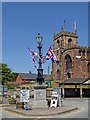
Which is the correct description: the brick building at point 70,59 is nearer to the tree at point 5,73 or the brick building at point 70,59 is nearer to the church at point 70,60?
the church at point 70,60

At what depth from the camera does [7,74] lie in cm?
5578

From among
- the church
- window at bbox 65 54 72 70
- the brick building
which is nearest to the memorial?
the church

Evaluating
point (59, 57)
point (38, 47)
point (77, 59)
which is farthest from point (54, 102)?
point (59, 57)

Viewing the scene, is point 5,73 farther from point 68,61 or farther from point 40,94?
point 40,94

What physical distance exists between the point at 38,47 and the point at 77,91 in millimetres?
21300

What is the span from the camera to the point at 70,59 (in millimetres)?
58156

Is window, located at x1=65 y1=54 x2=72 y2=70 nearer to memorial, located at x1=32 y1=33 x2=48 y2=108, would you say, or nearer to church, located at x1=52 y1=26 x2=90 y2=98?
church, located at x1=52 y1=26 x2=90 y2=98

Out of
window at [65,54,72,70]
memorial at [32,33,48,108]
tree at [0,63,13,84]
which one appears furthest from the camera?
window at [65,54,72,70]

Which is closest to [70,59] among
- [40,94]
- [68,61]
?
[68,61]

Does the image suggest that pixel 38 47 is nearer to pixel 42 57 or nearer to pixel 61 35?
pixel 42 57

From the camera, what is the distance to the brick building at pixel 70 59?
54.4 m

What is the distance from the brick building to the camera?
54.4m

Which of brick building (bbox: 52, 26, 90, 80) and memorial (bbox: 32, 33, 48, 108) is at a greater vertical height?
brick building (bbox: 52, 26, 90, 80)

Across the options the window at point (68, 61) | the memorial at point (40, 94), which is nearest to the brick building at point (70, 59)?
the window at point (68, 61)
